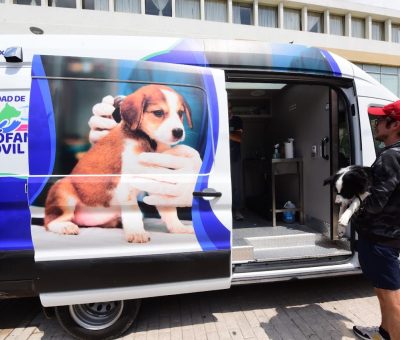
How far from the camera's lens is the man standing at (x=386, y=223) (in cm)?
198

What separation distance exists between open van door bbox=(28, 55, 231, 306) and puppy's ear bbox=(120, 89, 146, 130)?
0.07 feet

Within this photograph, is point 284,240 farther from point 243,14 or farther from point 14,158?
point 243,14

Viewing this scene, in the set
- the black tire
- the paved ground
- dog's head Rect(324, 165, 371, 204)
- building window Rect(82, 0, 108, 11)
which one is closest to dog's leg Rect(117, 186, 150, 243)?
the black tire

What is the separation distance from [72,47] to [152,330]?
232 cm

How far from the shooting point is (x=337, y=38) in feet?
69.3

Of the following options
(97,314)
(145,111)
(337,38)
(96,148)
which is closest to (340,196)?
(145,111)

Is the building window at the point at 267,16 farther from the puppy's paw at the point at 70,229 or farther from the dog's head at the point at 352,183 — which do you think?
the puppy's paw at the point at 70,229

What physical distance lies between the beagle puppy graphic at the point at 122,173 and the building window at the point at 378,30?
2843cm

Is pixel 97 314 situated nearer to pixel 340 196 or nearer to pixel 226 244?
pixel 226 244

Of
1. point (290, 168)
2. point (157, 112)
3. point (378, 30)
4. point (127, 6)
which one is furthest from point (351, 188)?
point (378, 30)

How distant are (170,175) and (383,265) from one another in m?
1.55

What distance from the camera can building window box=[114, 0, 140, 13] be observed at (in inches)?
744

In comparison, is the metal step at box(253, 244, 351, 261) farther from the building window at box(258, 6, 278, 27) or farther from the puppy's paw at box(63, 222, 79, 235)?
the building window at box(258, 6, 278, 27)

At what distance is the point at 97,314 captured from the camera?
2.57 m
